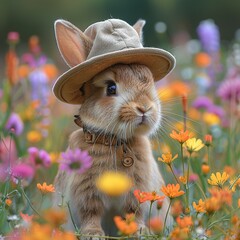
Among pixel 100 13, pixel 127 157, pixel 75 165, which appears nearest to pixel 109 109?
pixel 127 157

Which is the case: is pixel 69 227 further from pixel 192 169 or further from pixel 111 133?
pixel 192 169

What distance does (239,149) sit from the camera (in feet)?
12.4

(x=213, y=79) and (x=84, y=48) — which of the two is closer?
(x=84, y=48)

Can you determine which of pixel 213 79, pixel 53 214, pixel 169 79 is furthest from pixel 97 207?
pixel 169 79

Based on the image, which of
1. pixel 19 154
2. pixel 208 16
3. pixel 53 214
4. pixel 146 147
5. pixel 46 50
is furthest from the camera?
pixel 208 16

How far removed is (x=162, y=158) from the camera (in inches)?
113

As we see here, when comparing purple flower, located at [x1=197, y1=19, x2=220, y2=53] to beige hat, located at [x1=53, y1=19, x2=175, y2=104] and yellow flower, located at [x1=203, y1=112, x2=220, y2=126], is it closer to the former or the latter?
yellow flower, located at [x1=203, y1=112, x2=220, y2=126]

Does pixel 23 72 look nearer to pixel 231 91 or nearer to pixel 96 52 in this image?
pixel 231 91

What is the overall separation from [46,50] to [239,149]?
11637 mm

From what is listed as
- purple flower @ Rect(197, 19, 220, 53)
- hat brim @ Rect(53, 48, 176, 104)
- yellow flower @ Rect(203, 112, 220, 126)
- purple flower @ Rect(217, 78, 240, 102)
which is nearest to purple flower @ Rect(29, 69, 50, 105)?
yellow flower @ Rect(203, 112, 220, 126)

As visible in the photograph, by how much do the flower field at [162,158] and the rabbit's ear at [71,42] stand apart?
1.49ft

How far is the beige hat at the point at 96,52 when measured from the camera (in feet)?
8.85

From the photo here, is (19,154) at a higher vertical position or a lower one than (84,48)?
lower

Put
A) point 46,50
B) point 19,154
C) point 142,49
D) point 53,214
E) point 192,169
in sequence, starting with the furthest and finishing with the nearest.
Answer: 1. point 46,50
2. point 19,154
3. point 192,169
4. point 142,49
5. point 53,214
